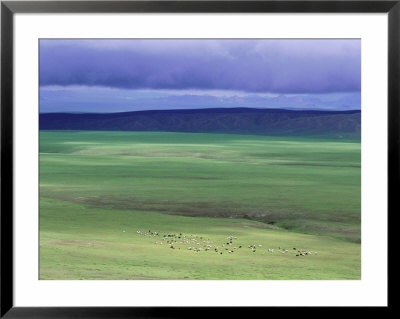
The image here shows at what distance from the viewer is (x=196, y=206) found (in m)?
4.22

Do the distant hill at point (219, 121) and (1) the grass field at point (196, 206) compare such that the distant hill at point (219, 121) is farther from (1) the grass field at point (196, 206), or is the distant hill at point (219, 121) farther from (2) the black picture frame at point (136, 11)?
(2) the black picture frame at point (136, 11)

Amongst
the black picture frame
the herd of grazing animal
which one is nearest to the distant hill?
the herd of grazing animal

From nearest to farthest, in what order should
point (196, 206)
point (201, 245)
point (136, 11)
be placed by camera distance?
point (136, 11)
point (201, 245)
point (196, 206)

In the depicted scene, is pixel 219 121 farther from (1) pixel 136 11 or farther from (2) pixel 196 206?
(1) pixel 136 11

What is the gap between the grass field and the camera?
306 centimetres

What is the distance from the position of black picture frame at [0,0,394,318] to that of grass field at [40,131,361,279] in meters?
0.50

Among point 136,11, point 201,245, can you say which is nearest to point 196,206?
point 201,245

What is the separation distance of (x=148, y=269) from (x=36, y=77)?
1.32 metres

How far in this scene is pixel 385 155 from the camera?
2174 mm

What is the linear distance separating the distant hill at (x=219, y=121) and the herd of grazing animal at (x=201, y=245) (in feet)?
3.56

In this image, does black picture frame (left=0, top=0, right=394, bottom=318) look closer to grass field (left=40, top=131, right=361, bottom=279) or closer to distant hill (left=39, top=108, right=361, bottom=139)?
grass field (left=40, top=131, right=361, bottom=279)

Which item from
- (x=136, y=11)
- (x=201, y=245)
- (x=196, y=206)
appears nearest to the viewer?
(x=136, y=11)

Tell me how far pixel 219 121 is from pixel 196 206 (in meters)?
0.82

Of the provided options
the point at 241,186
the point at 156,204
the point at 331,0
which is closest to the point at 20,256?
the point at 331,0
